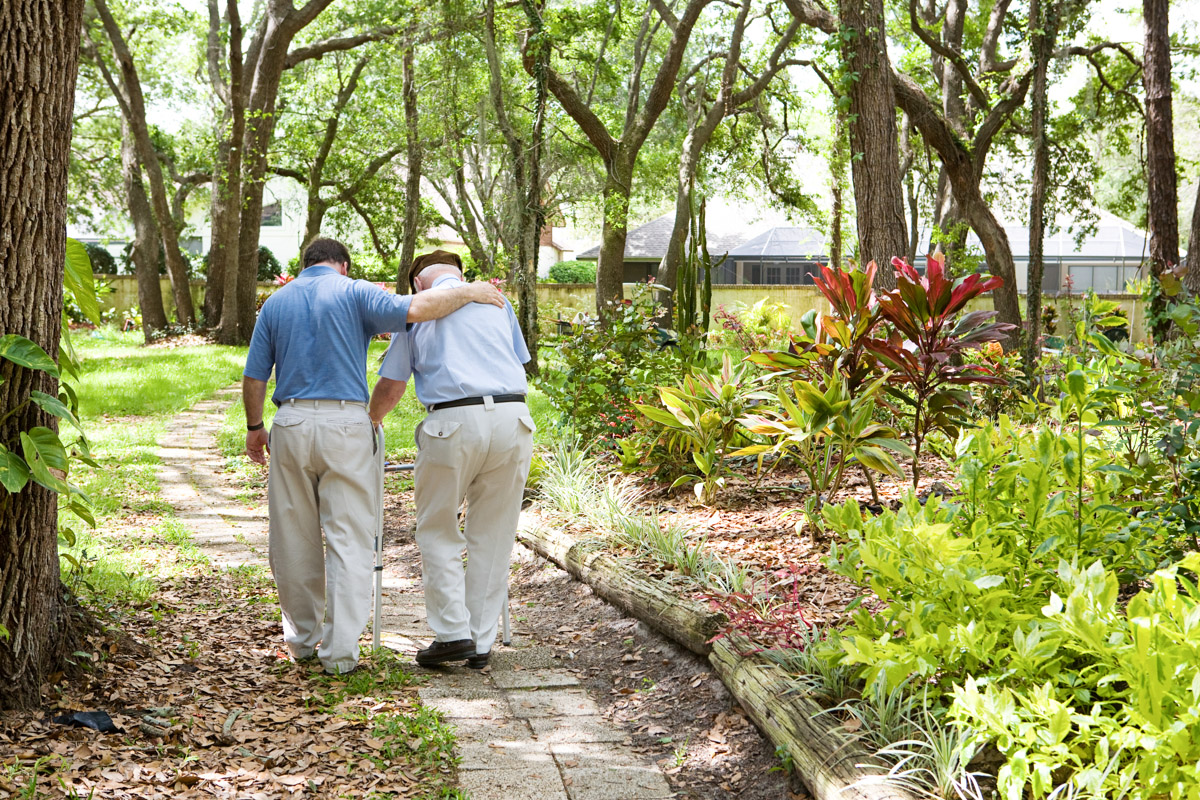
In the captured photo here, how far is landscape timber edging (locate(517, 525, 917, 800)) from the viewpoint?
9.10ft

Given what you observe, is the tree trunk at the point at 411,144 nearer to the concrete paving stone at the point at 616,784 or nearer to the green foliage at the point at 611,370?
the green foliage at the point at 611,370

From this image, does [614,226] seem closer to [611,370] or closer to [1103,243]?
[611,370]

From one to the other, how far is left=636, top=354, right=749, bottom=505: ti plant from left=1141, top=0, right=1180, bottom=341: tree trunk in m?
8.25

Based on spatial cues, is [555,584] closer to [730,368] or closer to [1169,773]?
[730,368]

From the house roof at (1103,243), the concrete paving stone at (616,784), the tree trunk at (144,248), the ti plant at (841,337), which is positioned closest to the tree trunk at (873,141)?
the ti plant at (841,337)

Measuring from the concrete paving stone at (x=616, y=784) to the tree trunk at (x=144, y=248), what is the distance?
70.5ft

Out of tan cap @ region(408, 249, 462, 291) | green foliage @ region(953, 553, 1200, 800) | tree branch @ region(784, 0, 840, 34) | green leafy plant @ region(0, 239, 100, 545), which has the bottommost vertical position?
green foliage @ region(953, 553, 1200, 800)

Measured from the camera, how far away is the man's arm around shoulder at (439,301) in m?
3.94

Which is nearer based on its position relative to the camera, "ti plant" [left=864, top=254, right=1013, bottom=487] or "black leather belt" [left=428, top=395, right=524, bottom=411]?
"black leather belt" [left=428, top=395, right=524, bottom=411]

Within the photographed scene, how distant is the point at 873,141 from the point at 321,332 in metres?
5.80

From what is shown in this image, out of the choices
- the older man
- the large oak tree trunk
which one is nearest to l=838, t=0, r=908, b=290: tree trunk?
the older man

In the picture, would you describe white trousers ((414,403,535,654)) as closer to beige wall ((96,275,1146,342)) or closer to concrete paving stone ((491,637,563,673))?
concrete paving stone ((491,637,563,673))

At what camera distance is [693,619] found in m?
4.16

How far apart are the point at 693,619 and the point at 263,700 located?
1692 mm
